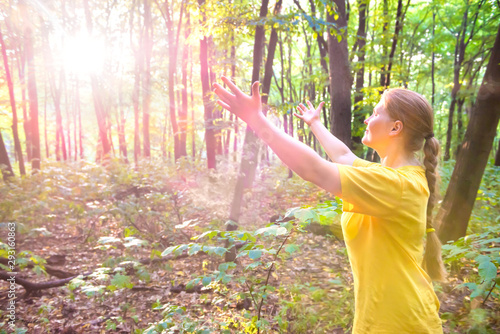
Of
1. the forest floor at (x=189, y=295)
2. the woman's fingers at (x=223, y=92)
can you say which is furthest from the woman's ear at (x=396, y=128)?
the forest floor at (x=189, y=295)

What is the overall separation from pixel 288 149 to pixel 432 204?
966mm

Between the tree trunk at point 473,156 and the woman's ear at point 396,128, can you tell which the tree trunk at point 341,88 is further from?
the woman's ear at point 396,128

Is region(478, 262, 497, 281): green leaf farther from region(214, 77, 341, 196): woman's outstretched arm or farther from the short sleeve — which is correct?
region(214, 77, 341, 196): woman's outstretched arm

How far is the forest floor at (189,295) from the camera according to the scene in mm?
3059

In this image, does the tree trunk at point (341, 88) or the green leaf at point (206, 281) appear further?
the tree trunk at point (341, 88)

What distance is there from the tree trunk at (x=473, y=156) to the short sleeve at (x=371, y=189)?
3.56 m

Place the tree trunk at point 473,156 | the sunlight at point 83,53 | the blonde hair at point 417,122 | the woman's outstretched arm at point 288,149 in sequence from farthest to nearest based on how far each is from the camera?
the sunlight at point 83,53
the tree trunk at point 473,156
the blonde hair at point 417,122
the woman's outstretched arm at point 288,149

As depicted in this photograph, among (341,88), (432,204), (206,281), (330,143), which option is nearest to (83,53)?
(341,88)

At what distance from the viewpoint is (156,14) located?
1720 centimetres

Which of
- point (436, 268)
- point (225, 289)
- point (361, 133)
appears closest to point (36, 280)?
point (225, 289)

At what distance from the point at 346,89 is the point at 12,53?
16.0 m

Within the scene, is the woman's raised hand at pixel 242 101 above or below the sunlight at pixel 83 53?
below

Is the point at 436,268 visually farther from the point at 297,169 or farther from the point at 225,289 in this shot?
the point at 225,289

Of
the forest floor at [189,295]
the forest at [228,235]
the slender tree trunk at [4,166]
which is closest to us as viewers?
the forest at [228,235]
